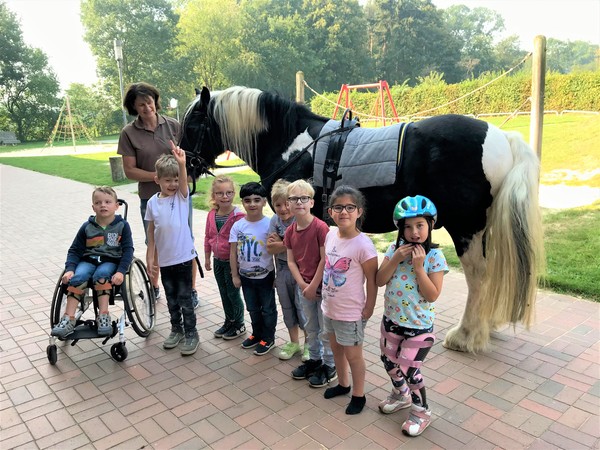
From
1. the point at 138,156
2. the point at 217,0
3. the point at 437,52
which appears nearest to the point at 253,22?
the point at 217,0

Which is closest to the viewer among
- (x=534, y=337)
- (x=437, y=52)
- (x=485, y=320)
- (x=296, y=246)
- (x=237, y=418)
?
(x=237, y=418)

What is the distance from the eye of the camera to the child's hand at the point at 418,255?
6.80ft

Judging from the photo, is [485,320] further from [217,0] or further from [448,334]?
[217,0]

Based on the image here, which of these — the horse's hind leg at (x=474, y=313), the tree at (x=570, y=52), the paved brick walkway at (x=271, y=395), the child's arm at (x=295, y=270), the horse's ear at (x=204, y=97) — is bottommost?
Result: the paved brick walkway at (x=271, y=395)

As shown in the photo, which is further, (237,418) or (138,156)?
(138,156)

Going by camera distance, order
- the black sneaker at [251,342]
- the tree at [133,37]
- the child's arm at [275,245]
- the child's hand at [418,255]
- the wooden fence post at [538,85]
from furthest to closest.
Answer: the tree at [133,37] → the wooden fence post at [538,85] → the black sneaker at [251,342] → the child's arm at [275,245] → the child's hand at [418,255]

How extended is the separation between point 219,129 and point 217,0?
43472 mm

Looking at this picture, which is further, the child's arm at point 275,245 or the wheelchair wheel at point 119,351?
the wheelchair wheel at point 119,351

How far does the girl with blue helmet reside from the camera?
6.89ft

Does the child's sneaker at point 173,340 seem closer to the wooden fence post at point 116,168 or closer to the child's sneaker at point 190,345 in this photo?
the child's sneaker at point 190,345

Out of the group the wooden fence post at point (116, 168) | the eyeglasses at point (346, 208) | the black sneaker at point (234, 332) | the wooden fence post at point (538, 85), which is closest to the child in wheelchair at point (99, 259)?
Result: the black sneaker at point (234, 332)

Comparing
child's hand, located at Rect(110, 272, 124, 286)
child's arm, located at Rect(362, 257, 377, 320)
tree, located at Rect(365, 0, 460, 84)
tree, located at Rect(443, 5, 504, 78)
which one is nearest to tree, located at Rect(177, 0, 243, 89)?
tree, located at Rect(365, 0, 460, 84)

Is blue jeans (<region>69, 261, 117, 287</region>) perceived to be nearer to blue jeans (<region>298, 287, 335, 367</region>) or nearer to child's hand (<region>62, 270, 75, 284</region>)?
child's hand (<region>62, 270, 75, 284</region>)

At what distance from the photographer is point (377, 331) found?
3.56 m
